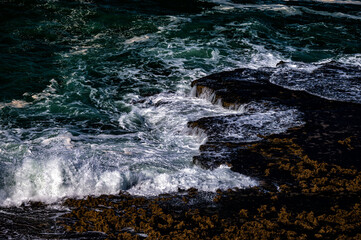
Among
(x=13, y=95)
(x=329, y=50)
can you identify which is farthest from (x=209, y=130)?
(x=329, y=50)

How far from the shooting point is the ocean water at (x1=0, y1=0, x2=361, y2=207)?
4387 millimetres

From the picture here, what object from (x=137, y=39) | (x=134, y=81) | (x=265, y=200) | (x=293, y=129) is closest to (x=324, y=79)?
(x=293, y=129)

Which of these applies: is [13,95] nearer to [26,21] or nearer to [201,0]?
[26,21]

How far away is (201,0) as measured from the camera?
18.4 m

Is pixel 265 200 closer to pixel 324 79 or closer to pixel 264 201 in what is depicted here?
pixel 264 201

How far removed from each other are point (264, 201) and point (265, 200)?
24 millimetres

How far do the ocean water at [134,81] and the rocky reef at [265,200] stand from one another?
24 cm

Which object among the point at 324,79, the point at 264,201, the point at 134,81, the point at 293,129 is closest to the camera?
the point at 264,201

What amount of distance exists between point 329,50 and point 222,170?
9689mm

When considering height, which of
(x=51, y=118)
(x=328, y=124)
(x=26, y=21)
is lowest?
(x=51, y=118)

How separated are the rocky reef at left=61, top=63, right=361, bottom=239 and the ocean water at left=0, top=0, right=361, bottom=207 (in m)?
0.24

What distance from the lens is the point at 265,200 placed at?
3.77 meters

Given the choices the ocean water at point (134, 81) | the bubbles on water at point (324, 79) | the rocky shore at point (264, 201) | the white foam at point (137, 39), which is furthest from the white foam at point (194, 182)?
the white foam at point (137, 39)

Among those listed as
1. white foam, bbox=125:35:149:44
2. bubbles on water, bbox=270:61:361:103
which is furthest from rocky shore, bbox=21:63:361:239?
white foam, bbox=125:35:149:44
